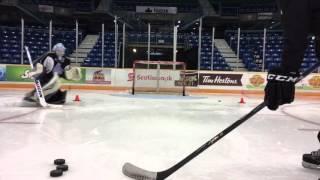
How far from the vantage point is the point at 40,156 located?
2934mm

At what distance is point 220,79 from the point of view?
12375mm

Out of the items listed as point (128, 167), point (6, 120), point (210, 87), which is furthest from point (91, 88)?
point (128, 167)

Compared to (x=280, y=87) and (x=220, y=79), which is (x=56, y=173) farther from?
(x=220, y=79)

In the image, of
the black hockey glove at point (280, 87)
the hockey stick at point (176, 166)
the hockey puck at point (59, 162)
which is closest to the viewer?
the black hockey glove at point (280, 87)

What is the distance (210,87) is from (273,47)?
19.9 ft

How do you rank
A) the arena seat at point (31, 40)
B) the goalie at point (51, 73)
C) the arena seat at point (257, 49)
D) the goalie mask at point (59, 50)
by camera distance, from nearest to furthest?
the goalie at point (51, 73) < the goalie mask at point (59, 50) < the arena seat at point (31, 40) < the arena seat at point (257, 49)

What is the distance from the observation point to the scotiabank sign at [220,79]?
486 inches

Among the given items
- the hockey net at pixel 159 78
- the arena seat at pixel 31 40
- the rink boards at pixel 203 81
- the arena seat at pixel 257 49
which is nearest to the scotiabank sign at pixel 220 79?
the rink boards at pixel 203 81

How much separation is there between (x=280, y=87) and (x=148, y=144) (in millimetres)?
1862

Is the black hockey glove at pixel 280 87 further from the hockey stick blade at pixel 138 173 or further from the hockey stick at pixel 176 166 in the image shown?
the hockey stick blade at pixel 138 173

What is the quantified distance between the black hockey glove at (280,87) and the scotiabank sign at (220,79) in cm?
1047

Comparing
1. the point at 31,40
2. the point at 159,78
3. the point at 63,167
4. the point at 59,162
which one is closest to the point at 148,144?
the point at 59,162

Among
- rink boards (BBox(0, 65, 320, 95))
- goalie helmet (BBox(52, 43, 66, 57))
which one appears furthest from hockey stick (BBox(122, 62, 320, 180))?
rink boards (BBox(0, 65, 320, 95))

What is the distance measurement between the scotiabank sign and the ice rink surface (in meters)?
6.30
